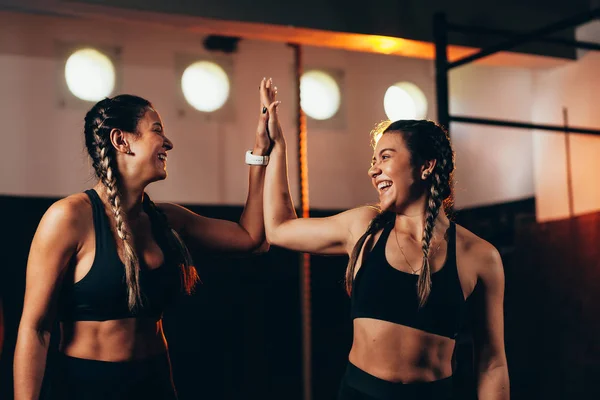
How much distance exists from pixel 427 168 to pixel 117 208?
911mm

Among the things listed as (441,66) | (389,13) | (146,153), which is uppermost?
(389,13)

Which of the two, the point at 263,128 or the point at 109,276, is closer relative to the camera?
the point at 109,276

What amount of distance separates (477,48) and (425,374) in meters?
3.21

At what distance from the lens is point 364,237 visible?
222 cm

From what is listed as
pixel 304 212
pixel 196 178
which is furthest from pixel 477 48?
pixel 196 178

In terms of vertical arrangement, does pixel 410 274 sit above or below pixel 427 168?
below

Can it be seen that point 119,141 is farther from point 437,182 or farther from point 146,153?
point 437,182

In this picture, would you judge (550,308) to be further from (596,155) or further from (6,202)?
(6,202)

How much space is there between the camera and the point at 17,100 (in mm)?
4664

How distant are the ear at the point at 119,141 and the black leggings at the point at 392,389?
3.06 feet

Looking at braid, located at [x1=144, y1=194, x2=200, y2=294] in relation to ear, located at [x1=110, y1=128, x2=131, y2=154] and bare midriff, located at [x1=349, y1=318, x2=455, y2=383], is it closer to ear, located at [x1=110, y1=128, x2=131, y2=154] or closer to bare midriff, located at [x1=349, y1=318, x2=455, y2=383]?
ear, located at [x1=110, y1=128, x2=131, y2=154]

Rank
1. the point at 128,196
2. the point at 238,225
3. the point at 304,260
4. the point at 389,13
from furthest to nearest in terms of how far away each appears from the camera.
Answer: the point at 304,260
the point at 389,13
the point at 238,225
the point at 128,196

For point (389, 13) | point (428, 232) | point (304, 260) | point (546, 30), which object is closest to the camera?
point (428, 232)

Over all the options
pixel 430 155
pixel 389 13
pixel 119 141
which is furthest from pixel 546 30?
pixel 119 141
